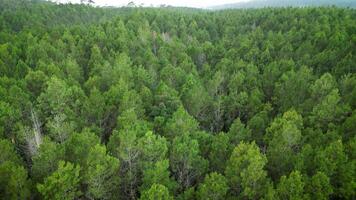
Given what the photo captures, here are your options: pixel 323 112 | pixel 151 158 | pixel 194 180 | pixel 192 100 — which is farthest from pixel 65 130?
pixel 323 112

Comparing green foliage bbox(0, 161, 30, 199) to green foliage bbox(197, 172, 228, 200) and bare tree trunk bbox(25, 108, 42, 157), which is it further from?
green foliage bbox(197, 172, 228, 200)

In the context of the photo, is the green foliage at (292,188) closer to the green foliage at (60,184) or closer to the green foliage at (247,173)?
the green foliage at (247,173)

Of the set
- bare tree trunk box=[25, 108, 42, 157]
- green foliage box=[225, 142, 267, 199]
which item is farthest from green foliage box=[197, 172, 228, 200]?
bare tree trunk box=[25, 108, 42, 157]

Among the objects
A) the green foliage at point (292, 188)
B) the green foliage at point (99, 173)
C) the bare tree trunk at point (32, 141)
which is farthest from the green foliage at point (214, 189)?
the bare tree trunk at point (32, 141)

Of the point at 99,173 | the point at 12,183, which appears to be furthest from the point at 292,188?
the point at 12,183

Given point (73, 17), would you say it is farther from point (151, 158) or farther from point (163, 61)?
point (151, 158)

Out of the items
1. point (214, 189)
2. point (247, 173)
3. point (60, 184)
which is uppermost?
point (60, 184)

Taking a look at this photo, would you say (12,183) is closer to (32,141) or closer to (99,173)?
(99,173)

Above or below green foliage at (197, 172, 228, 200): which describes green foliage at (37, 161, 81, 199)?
above
